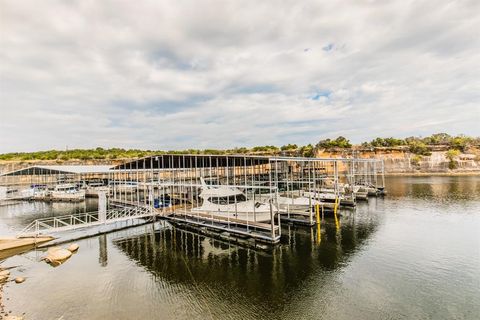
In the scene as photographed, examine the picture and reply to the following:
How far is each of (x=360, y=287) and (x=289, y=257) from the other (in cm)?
499

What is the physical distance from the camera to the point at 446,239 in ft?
65.8

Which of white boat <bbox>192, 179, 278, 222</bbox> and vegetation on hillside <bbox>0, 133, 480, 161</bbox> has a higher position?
vegetation on hillside <bbox>0, 133, 480, 161</bbox>

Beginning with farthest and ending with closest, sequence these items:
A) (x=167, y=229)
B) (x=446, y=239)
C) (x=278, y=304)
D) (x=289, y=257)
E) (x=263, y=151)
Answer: (x=263, y=151) < (x=167, y=229) < (x=446, y=239) < (x=289, y=257) < (x=278, y=304)

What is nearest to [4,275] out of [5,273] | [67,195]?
[5,273]

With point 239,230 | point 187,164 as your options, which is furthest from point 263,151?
point 239,230

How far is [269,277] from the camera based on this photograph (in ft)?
47.5

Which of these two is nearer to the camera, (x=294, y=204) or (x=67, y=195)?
(x=294, y=204)

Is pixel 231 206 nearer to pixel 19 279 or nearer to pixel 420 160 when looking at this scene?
pixel 19 279

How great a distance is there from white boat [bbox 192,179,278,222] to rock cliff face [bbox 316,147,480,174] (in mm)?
65449

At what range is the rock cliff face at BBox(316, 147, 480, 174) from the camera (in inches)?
3204

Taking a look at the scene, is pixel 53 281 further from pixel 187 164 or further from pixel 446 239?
pixel 446 239

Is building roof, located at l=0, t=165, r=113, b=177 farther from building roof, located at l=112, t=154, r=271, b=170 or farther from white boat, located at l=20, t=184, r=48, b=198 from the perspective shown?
building roof, located at l=112, t=154, r=271, b=170

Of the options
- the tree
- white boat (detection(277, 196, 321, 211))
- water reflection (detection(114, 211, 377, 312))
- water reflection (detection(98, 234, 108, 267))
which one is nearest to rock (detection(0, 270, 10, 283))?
water reflection (detection(98, 234, 108, 267))

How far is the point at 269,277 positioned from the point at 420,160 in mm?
92790
